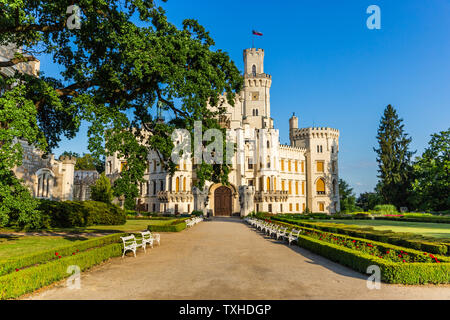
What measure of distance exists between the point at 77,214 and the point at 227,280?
60.9 feet

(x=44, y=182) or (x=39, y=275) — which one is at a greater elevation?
(x=44, y=182)

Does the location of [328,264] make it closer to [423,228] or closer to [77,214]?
[423,228]

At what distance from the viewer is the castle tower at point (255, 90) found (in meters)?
61.5

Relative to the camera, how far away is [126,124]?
1352 centimetres

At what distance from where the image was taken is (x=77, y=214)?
2297 centimetres

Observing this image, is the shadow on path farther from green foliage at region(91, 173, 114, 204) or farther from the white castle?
the white castle

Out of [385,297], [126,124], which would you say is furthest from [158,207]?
[385,297]

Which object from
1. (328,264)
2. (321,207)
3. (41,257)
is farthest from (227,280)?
(321,207)

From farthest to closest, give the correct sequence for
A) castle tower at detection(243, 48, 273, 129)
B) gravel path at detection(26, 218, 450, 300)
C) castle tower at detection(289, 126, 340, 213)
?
castle tower at detection(243, 48, 273, 129) → castle tower at detection(289, 126, 340, 213) → gravel path at detection(26, 218, 450, 300)

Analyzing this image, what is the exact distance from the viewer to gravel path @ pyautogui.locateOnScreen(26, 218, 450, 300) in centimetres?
687

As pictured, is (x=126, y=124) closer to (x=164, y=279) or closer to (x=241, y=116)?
(x=164, y=279)

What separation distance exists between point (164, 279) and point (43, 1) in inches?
441

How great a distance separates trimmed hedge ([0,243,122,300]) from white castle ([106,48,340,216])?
34.7m

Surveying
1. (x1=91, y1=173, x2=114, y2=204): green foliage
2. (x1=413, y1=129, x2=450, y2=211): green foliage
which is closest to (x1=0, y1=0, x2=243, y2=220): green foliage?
(x1=91, y1=173, x2=114, y2=204): green foliage
